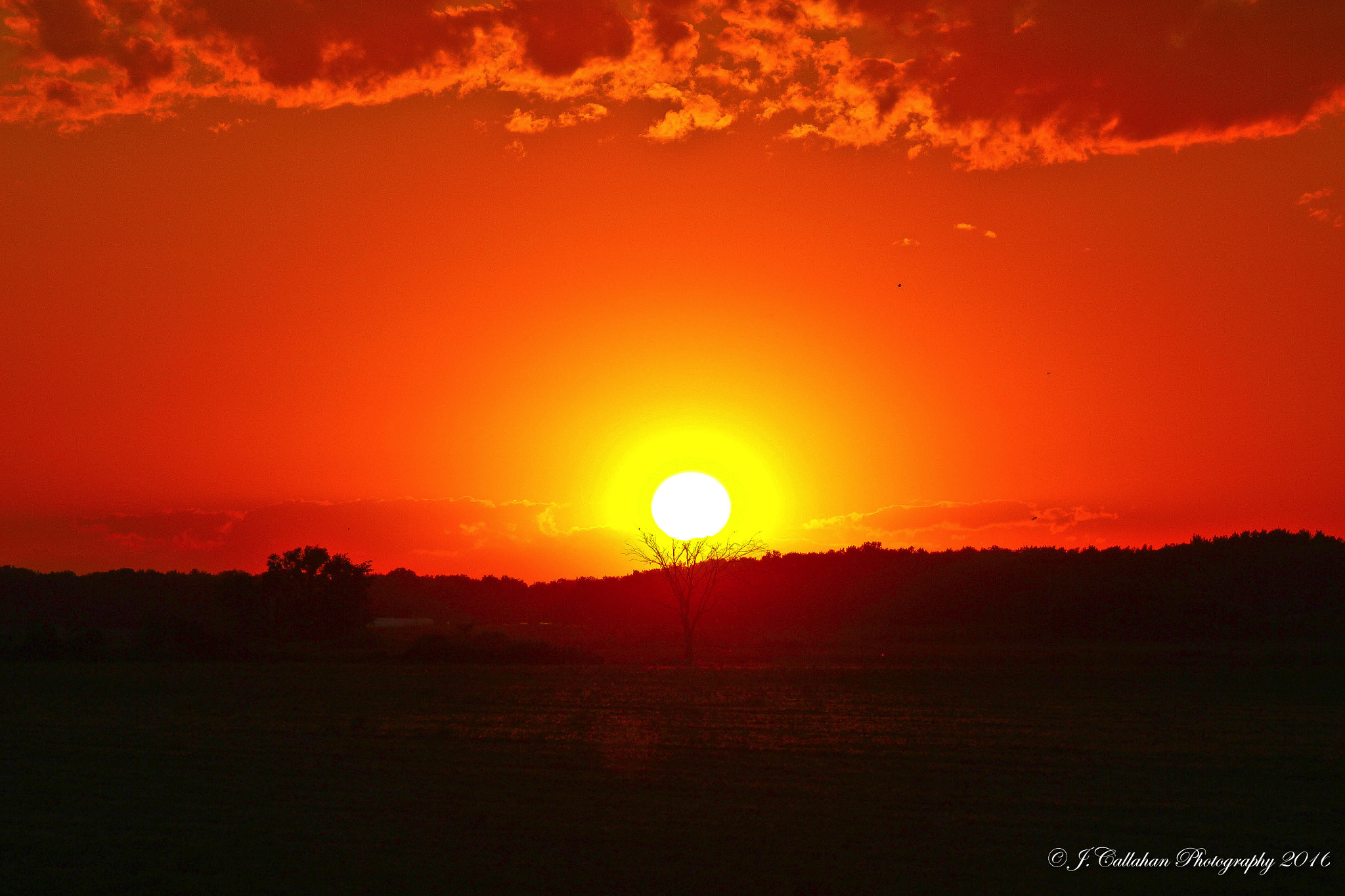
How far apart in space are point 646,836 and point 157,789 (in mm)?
9977

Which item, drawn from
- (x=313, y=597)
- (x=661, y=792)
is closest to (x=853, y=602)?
(x=313, y=597)

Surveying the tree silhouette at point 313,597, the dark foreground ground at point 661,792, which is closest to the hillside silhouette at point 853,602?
the tree silhouette at point 313,597

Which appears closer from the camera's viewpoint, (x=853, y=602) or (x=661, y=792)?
(x=661, y=792)

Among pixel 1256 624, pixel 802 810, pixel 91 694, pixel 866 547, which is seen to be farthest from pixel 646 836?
pixel 866 547

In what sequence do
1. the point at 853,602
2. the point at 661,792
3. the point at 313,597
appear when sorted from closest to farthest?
the point at 661,792
the point at 313,597
the point at 853,602

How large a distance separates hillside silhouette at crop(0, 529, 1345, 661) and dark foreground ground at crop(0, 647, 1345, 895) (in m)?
41.3

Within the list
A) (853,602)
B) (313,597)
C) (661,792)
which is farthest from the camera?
(853,602)

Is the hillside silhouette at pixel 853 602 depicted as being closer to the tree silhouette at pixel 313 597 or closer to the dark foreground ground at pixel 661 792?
the tree silhouette at pixel 313 597

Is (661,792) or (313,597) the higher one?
(313,597)

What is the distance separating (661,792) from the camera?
1959 centimetres

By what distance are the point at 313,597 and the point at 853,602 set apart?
2594 inches

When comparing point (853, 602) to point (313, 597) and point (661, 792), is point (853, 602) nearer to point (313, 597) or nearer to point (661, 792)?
point (313, 597)

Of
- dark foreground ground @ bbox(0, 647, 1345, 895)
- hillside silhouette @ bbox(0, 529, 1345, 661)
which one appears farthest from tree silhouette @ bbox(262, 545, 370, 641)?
dark foreground ground @ bbox(0, 647, 1345, 895)

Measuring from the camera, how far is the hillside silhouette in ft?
296
